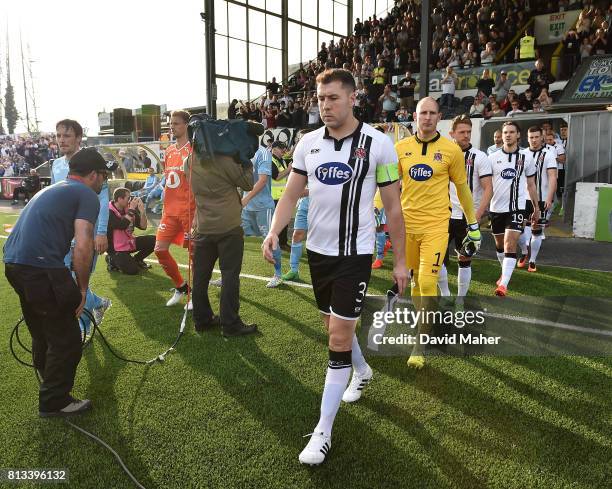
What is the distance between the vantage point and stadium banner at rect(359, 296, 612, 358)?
439 centimetres

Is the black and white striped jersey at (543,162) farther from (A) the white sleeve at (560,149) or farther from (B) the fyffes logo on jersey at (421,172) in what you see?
(A) the white sleeve at (560,149)

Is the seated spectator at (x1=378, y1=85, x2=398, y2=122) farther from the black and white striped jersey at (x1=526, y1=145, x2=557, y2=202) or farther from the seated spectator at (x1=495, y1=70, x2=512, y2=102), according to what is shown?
the black and white striped jersey at (x1=526, y1=145, x2=557, y2=202)

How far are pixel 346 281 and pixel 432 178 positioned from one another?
5.62 feet

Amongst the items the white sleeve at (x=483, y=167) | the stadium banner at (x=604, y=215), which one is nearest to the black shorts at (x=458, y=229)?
the white sleeve at (x=483, y=167)

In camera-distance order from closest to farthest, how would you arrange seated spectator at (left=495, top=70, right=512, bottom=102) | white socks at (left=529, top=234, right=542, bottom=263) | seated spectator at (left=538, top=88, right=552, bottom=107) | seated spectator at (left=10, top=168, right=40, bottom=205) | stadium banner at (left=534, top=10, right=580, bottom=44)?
white socks at (left=529, top=234, right=542, bottom=263), seated spectator at (left=538, top=88, right=552, bottom=107), seated spectator at (left=495, top=70, right=512, bottom=102), seated spectator at (left=10, top=168, right=40, bottom=205), stadium banner at (left=534, top=10, right=580, bottom=44)

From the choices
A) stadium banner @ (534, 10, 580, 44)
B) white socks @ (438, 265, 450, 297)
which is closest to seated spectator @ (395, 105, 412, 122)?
stadium banner @ (534, 10, 580, 44)

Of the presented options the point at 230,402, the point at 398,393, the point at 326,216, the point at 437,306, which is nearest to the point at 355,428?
the point at 398,393

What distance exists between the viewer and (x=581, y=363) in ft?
13.6

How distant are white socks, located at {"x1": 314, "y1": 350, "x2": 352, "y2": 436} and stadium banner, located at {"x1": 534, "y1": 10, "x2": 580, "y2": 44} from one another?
72.6 feet

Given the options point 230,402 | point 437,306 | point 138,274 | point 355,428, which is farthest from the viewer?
point 138,274

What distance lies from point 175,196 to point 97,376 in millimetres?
2154

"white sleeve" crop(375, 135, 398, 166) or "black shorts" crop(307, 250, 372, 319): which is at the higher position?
"white sleeve" crop(375, 135, 398, 166)

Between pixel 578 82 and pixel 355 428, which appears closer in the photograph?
pixel 355 428

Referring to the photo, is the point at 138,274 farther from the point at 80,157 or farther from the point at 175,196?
the point at 80,157
